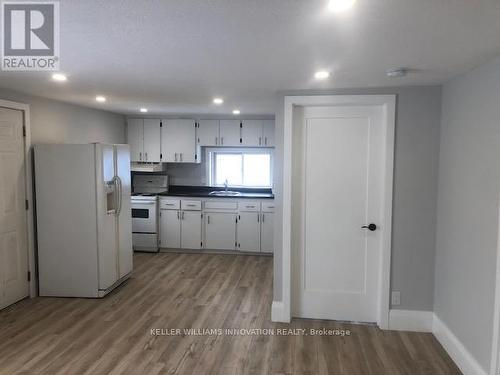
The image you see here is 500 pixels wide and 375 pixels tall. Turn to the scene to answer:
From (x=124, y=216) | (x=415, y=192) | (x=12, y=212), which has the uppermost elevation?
(x=415, y=192)

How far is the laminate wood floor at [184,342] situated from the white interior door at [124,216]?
36 centimetres

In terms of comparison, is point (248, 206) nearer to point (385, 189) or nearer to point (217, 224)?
point (217, 224)

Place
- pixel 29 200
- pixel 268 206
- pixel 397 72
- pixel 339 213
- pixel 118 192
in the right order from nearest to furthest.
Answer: pixel 397 72
pixel 339 213
pixel 29 200
pixel 118 192
pixel 268 206

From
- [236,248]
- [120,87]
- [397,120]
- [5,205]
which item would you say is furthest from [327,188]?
[5,205]

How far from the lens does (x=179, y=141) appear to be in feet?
20.5

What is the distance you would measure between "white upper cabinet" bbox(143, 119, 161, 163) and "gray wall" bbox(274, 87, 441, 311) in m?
3.43

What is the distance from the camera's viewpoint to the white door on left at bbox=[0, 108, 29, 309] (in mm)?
3748

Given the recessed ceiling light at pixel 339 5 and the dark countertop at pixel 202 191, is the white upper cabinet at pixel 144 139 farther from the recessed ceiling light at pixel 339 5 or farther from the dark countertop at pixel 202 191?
the recessed ceiling light at pixel 339 5

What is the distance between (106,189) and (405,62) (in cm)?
328

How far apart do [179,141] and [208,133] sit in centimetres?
52

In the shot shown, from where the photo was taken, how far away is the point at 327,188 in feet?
11.7

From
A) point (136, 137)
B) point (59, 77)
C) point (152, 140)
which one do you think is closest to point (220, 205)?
point (152, 140)

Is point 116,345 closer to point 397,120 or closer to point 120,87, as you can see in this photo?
point 120,87

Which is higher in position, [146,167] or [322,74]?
[322,74]
